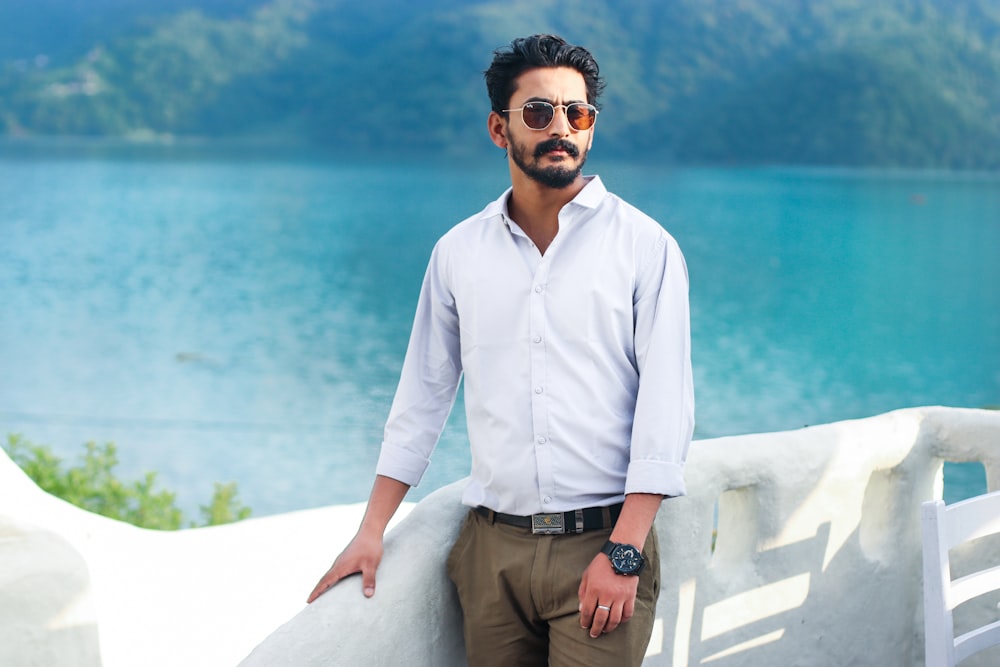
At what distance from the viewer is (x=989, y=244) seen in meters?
40.0

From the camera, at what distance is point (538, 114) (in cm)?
171

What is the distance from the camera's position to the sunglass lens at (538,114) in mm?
1711

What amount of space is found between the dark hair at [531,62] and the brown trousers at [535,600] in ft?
2.22

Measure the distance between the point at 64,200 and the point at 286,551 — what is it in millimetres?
50662

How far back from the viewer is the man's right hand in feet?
5.90

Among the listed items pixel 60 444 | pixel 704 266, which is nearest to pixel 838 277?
pixel 704 266

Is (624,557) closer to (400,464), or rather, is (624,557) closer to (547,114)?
(400,464)

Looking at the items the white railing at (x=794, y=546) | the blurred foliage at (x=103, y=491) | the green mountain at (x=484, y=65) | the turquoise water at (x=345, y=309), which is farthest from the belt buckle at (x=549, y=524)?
the green mountain at (x=484, y=65)

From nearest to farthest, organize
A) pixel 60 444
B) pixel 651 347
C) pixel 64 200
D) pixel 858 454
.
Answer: pixel 651 347 < pixel 858 454 < pixel 60 444 < pixel 64 200

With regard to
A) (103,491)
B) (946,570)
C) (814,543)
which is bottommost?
(103,491)

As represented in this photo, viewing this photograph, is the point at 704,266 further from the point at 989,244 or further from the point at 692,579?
the point at 692,579

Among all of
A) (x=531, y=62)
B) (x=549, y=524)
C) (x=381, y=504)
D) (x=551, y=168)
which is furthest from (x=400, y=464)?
(x=531, y=62)

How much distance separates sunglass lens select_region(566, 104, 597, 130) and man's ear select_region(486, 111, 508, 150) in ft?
0.36

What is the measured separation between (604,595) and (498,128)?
0.75 m
